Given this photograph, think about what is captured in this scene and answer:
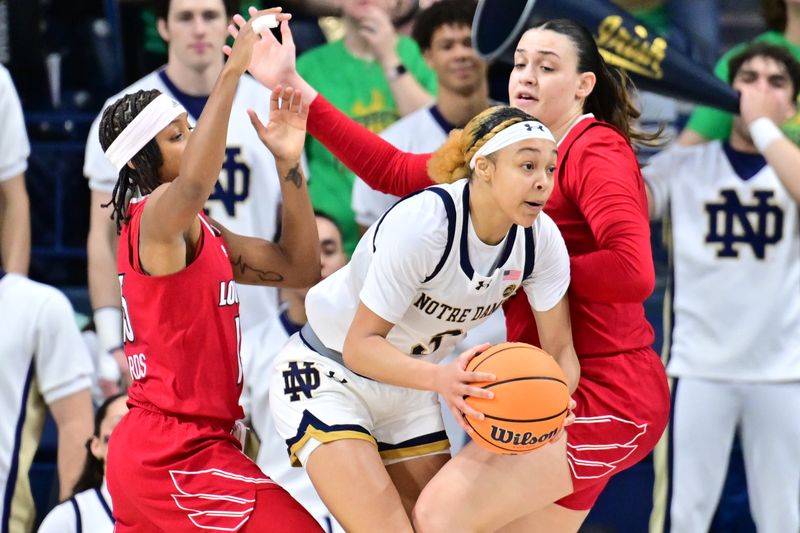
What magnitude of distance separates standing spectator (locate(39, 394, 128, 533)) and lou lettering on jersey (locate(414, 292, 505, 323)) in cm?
168

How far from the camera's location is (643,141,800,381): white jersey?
5645mm

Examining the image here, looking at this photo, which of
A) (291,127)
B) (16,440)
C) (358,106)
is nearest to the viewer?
(291,127)

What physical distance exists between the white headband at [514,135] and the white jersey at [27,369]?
97.1 inches

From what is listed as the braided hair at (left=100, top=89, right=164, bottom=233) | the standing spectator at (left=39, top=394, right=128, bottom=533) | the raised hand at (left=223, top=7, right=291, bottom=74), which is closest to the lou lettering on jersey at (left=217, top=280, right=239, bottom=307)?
the braided hair at (left=100, top=89, right=164, bottom=233)

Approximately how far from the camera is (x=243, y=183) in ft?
18.6

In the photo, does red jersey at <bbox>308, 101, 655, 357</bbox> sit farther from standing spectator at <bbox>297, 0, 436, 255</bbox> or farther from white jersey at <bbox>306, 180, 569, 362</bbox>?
standing spectator at <bbox>297, 0, 436, 255</bbox>

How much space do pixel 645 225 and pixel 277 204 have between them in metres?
2.20

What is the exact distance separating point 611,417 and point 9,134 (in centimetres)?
294

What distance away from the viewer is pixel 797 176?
5.54m

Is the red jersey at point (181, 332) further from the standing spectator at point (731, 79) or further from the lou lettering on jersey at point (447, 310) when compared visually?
the standing spectator at point (731, 79)

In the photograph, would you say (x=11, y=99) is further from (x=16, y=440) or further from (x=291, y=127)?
(x=291, y=127)

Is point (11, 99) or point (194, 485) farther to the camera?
point (11, 99)

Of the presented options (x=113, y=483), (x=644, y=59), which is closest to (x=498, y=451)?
(x=113, y=483)

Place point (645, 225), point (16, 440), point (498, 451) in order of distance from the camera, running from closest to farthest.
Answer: point (498, 451) < point (645, 225) < point (16, 440)
